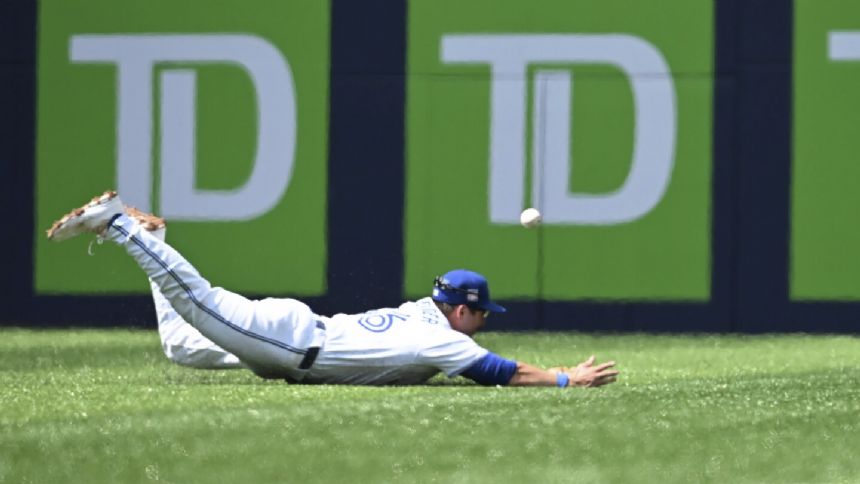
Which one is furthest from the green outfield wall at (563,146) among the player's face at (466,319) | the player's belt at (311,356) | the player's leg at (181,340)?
the player's belt at (311,356)

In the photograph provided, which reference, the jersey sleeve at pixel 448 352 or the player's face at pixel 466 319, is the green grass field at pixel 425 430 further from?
the player's face at pixel 466 319

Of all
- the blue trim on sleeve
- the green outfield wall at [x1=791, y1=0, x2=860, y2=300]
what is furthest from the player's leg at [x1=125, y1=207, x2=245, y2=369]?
the green outfield wall at [x1=791, y1=0, x2=860, y2=300]

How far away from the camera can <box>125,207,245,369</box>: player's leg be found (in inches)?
307

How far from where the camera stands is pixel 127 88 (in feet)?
40.9

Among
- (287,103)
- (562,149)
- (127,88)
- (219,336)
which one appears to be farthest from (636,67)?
(219,336)

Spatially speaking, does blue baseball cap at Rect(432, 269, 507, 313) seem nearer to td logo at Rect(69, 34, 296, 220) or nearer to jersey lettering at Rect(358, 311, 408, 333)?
jersey lettering at Rect(358, 311, 408, 333)

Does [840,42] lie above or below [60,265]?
above

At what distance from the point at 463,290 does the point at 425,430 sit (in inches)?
53.5

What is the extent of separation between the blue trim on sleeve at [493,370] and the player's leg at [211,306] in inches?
25.0

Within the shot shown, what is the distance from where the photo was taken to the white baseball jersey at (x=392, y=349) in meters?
7.14

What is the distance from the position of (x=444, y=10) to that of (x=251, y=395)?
575cm

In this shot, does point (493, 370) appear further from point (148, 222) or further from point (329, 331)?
point (148, 222)

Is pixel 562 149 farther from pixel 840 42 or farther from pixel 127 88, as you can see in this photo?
pixel 127 88

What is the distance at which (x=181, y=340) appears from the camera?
7.83 m
